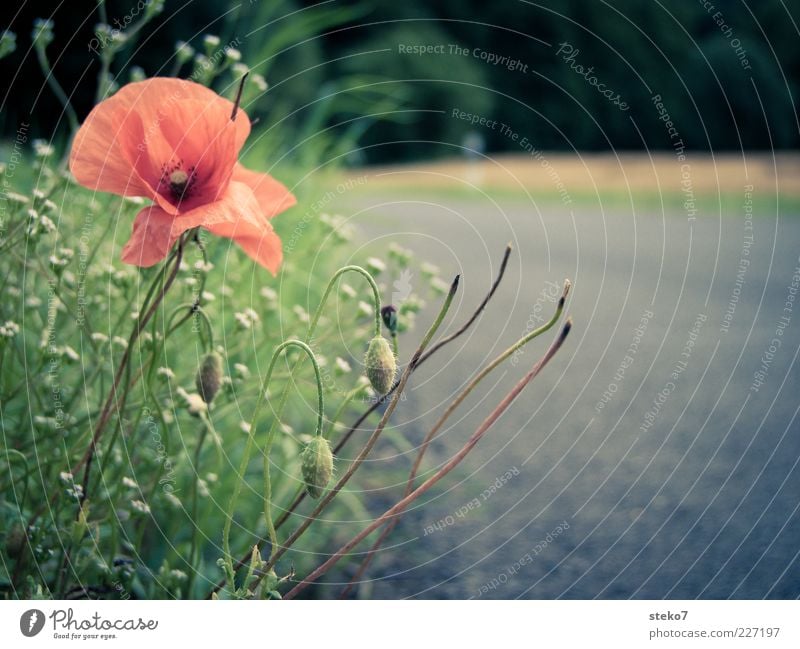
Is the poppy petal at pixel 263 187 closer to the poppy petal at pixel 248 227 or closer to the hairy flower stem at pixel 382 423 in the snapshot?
the poppy petal at pixel 248 227

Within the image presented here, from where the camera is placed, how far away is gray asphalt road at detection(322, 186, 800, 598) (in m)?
0.74

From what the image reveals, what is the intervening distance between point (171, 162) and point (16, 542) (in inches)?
11.0

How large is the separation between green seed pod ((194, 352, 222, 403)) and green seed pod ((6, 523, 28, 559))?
0.18 meters

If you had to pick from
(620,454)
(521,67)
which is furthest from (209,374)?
(521,67)

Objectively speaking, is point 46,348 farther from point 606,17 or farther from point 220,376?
point 606,17

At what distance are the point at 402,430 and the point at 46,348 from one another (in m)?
0.60

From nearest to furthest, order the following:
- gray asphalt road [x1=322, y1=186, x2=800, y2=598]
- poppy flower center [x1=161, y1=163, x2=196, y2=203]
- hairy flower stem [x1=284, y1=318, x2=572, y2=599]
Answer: hairy flower stem [x1=284, y1=318, x2=572, y2=599] < poppy flower center [x1=161, y1=163, x2=196, y2=203] < gray asphalt road [x1=322, y1=186, x2=800, y2=598]

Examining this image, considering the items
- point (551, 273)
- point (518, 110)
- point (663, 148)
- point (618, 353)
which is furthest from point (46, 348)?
point (663, 148)

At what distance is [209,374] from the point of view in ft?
1.58

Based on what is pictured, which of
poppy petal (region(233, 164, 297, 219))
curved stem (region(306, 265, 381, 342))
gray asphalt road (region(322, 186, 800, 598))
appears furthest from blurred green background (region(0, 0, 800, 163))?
curved stem (region(306, 265, 381, 342))

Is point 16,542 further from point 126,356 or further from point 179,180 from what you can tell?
point 179,180

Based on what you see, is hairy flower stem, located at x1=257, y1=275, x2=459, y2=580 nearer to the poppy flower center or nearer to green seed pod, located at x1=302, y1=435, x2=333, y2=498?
green seed pod, located at x1=302, y1=435, x2=333, y2=498

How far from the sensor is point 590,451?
1016mm

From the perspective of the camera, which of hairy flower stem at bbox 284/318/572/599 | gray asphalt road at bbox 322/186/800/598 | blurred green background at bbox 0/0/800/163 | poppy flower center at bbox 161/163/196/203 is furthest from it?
blurred green background at bbox 0/0/800/163
